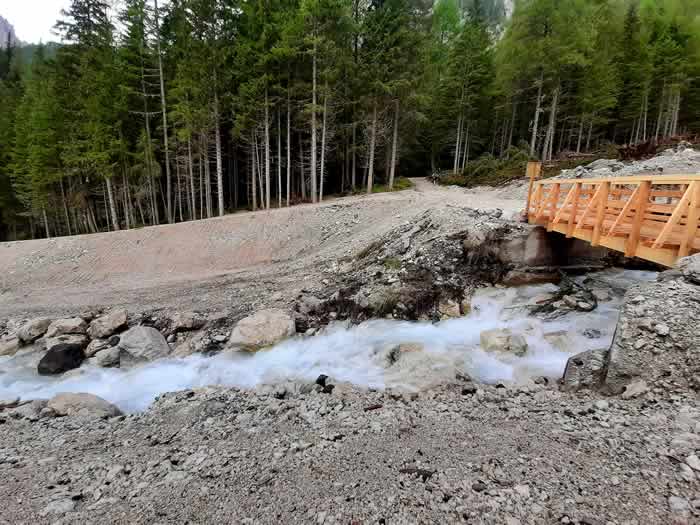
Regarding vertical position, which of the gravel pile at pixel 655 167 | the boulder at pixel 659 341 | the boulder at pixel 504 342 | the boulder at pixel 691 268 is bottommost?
the boulder at pixel 504 342

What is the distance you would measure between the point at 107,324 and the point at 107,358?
1601mm

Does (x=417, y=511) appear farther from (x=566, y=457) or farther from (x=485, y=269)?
(x=485, y=269)

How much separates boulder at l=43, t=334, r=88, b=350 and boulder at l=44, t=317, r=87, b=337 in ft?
0.74

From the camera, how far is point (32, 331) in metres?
8.41

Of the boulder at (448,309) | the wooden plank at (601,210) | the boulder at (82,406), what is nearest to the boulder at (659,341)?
the wooden plank at (601,210)

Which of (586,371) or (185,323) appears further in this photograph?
(185,323)

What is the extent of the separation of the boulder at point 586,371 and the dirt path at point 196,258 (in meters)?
6.98

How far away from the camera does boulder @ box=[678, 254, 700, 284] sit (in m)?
4.34

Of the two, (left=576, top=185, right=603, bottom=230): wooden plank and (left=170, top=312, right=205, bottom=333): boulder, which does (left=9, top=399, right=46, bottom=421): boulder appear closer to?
(left=170, top=312, right=205, bottom=333): boulder

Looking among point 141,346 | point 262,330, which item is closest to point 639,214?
point 262,330

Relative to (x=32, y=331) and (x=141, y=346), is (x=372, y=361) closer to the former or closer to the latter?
(x=141, y=346)

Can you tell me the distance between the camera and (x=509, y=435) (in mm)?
3428

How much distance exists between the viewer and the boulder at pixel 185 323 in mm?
8328

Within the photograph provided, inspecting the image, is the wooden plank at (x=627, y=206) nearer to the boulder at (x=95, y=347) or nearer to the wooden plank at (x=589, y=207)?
the wooden plank at (x=589, y=207)
